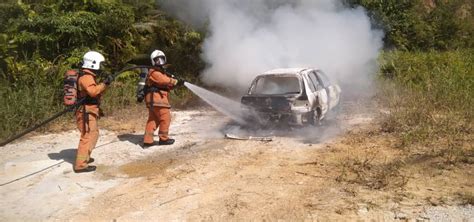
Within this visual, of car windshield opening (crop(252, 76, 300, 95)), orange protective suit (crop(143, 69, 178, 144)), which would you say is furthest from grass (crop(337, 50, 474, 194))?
orange protective suit (crop(143, 69, 178, 144))

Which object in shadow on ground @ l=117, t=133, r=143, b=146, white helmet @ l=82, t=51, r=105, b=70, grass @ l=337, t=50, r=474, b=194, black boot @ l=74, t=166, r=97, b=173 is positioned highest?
white helmet @ l=82, t=51, r=105, b=70

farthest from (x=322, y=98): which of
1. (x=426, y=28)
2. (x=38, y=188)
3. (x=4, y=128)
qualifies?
(x=426, y=28)

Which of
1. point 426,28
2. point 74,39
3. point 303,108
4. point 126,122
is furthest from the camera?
point 426,28

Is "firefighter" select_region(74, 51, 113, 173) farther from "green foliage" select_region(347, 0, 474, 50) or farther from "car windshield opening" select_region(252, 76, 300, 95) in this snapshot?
"green foliage" select_region(347, 0, 474, 50)

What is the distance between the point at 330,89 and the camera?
1002 cm

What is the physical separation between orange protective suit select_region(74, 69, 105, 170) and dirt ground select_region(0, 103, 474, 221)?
0.92 ft

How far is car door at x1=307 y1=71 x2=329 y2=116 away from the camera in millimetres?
9086

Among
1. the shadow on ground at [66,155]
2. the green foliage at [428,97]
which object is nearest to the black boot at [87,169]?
the shadow on ground at [66,155]

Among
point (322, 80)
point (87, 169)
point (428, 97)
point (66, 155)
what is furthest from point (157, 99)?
point (428, 97)

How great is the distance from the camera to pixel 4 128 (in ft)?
30.3

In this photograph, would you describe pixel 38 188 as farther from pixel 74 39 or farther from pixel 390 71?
pixel 390 71

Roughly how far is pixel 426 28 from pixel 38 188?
51.6 ft

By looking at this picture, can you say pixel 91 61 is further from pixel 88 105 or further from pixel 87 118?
pixel 87 118

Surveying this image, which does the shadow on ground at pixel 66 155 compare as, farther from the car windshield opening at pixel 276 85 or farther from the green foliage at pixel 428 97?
the green foliage at pixel 428 97
